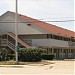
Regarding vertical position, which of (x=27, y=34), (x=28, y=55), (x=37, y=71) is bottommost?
(x=37, y=71)

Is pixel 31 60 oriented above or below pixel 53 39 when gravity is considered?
below

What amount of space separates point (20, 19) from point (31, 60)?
1626 centimetres

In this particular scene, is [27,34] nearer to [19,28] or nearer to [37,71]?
[19,28]

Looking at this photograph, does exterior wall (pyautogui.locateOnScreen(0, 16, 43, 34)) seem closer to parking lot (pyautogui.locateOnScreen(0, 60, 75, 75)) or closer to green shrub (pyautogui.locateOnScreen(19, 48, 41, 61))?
green shrub (pyautogui.locateOnScreen(19, 48, 41, 61))

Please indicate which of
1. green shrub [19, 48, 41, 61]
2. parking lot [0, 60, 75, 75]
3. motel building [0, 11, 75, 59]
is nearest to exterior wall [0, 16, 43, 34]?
motel building [0, 11, 75, 59]

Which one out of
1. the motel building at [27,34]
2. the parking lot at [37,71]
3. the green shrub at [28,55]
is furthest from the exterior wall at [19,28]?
the parking lot at [37,71]

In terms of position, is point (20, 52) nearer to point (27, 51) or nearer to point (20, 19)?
point (27, 51)

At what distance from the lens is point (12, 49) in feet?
180

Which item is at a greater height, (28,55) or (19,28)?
(19,28)

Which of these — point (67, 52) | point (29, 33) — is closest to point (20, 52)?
point (29, 33)

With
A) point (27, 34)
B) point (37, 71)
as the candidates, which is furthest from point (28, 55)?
point (37, 71)

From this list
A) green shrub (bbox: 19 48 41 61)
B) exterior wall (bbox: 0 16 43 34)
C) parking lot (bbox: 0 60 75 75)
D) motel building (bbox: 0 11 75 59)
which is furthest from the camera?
exterior wall (bbox: 0 16 43 34)

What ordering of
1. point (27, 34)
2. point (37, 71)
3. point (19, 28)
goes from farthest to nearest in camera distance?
point (19, 28), point (27, 34), point (37, 71)

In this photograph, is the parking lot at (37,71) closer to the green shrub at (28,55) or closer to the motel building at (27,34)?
the green shrub at (28,55)
